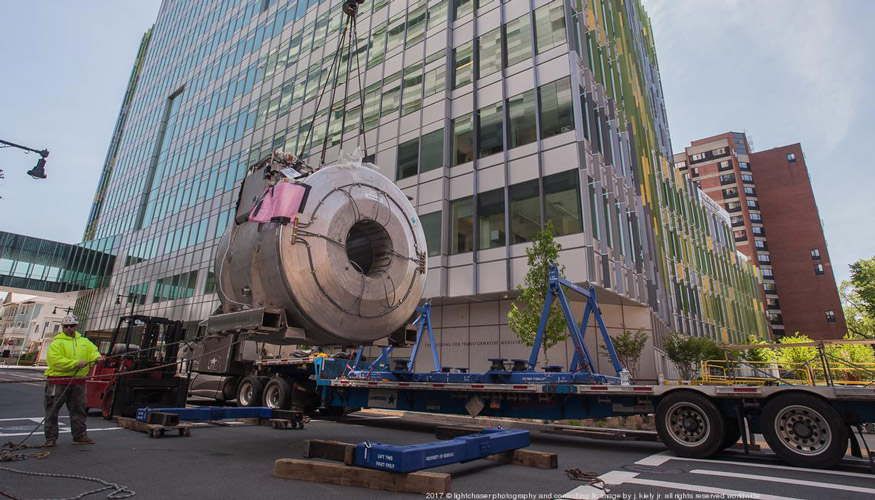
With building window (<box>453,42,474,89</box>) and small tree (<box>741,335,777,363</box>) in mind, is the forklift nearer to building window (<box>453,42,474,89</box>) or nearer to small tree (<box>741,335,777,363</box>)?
small tree (<box>741,335,777,363</box>)

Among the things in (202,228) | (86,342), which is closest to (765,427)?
(86,342)

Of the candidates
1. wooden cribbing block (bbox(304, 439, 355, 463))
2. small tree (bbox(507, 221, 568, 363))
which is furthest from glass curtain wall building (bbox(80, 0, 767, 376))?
wooden cribbing block (bbox(304, 439, 355, 463))

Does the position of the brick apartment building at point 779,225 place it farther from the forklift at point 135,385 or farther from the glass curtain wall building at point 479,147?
the forklift at point 135,385

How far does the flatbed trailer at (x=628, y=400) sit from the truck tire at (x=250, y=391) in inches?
57.1

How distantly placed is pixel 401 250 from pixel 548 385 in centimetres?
482

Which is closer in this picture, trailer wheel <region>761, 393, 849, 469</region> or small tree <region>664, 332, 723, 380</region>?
trailer wheel <region>761, 393, 849, 469</region>

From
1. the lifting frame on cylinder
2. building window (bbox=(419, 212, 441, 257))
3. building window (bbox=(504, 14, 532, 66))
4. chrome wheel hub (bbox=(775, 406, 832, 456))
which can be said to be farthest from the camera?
building window (bbox=(504, 14, 532, 66))

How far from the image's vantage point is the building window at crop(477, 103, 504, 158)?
19.6 metres

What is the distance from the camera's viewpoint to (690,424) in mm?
7484

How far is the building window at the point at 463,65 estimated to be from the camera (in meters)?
21.5

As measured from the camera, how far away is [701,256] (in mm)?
37281

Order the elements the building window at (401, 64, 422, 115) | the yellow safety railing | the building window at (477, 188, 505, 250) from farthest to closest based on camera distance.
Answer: the building window at (401, 64, 422, 115) → the building window at (477, 188, 505, 250) → the yellow safety railing

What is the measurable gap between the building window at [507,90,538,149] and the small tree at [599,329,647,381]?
8.62 meters

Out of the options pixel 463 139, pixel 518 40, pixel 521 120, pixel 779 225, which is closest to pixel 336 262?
pixel 521 120
